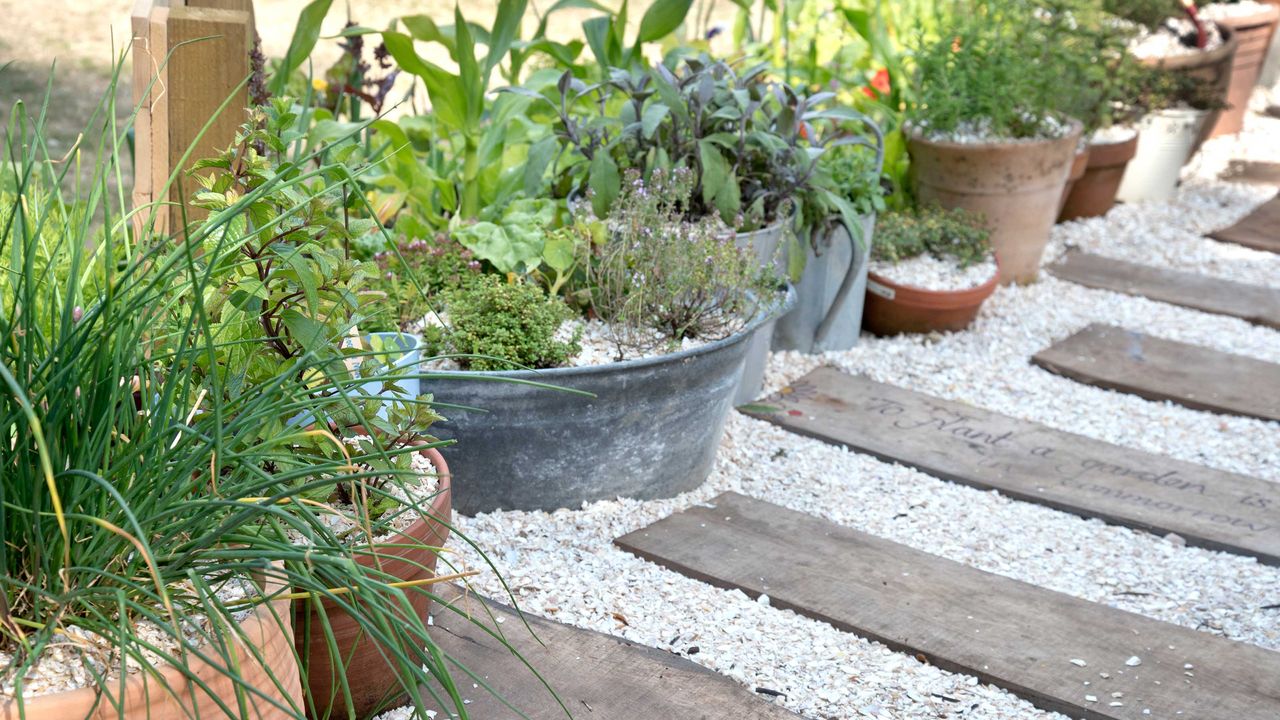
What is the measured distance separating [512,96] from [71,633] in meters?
2.32

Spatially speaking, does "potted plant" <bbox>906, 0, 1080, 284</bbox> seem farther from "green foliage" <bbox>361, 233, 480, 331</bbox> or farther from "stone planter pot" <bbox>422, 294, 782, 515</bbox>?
"green foliage" <bbox>361, 233, 480, 331</bbox>

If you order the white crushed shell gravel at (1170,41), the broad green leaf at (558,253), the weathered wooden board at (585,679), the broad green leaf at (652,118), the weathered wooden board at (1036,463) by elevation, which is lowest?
the weathered wooden board at (585,679)

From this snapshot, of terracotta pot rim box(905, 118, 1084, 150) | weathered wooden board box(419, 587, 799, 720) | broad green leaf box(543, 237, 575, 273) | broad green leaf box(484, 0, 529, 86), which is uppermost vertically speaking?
broad green leaf box(484, 0, 529, 86)

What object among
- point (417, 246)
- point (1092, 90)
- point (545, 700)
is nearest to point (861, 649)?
point (545, 700)

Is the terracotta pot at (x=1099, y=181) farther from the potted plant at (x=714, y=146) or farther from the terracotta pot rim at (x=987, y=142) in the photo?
the potted plant at (x=714, y=146)

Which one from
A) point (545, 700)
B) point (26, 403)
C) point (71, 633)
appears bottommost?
point (545, 700)

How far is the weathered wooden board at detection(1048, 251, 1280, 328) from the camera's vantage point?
444 centimetres

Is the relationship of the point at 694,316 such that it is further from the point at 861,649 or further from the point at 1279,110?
the point at 1279,110

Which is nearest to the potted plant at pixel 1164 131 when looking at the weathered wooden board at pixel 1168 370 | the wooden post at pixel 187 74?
the weathered wooden board at pixel 1168 370

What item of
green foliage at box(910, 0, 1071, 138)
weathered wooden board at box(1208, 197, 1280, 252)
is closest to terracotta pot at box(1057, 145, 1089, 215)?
green foliage at box(910, 0, 1071, 138)

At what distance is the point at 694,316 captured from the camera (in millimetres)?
2873

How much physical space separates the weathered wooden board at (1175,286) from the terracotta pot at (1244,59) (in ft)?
6.33

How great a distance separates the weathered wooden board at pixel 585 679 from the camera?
2.05 metres

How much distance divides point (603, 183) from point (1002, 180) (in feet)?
5.72
